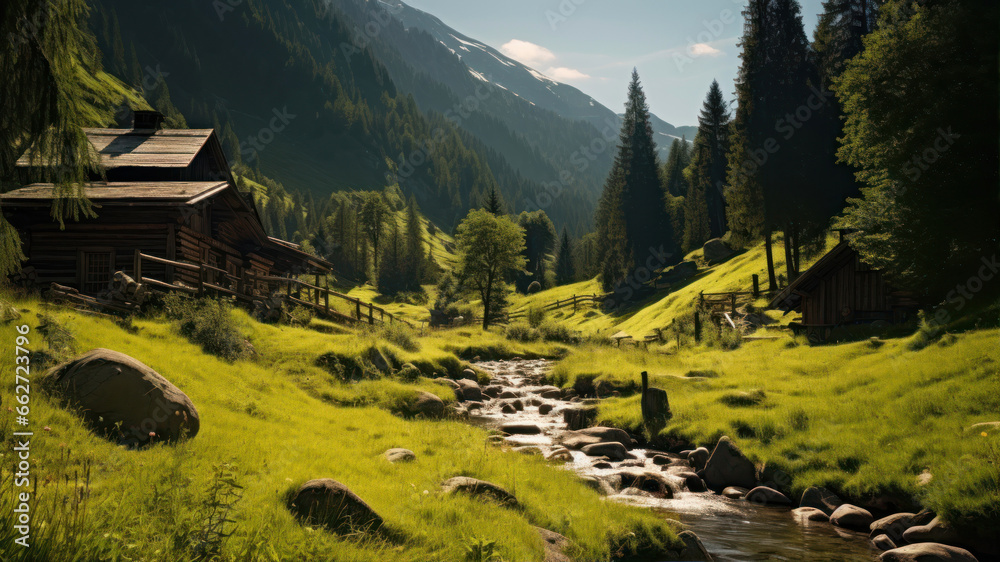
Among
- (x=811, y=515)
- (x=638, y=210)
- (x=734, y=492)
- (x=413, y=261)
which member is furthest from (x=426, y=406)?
(x=413, y=261)

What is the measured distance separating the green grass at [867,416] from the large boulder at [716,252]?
140ft

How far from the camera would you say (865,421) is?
1212 centimetres

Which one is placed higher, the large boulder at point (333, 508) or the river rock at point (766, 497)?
the large boulder at point (333, 508)

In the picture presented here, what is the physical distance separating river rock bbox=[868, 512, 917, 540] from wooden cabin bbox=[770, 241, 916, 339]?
1638 cm

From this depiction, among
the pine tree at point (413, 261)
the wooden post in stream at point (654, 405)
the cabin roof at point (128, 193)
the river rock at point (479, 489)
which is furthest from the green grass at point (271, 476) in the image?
the pine tree at point (413, 261)

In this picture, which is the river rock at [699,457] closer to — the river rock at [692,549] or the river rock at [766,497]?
the river rock at [766,497]

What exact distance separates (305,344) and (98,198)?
406 inches

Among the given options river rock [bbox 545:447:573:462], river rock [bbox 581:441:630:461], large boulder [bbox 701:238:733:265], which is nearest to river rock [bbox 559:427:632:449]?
river rock [bbox 581:441:630:461]

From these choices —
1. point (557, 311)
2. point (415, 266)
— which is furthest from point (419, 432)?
point (415, 266)

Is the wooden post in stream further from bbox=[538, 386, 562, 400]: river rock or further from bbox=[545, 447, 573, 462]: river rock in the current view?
bbox=[538, 386, 562, 400]: river rock

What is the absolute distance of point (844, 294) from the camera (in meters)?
24.4

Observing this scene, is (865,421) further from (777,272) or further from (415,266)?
(415,266)

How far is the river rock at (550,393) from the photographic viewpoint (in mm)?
22737

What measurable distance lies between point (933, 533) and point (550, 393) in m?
15.4
